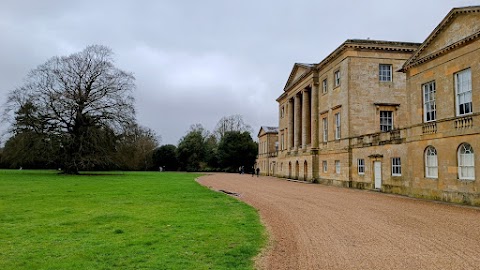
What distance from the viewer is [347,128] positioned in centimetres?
3189

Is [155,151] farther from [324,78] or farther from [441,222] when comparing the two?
[441,222]

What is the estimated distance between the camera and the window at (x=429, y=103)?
65.8 feet

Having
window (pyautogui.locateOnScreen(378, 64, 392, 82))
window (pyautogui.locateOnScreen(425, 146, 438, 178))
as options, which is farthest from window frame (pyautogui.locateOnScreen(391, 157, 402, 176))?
window (pyautogui.locateOnScreen(378, 64, 392, 82))

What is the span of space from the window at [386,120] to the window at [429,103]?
11.8m

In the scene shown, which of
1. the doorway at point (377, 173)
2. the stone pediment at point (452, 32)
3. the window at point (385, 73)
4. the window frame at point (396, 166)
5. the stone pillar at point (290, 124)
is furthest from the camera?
the stone pillar at point (290, 124)

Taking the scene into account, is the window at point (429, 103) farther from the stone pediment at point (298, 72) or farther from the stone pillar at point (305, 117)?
the stone pillar at point (305, 117)

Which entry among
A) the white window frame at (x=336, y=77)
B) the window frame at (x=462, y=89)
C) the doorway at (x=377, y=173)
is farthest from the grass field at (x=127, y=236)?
the white window frame at (x=336, y=77)

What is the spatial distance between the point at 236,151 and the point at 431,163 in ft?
192

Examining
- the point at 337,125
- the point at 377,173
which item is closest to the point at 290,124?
the point at 337,125

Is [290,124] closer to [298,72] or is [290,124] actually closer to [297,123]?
[297,123]

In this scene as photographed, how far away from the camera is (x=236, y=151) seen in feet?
254

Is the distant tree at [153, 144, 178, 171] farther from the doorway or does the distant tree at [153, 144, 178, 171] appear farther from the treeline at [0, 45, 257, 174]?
the doorway

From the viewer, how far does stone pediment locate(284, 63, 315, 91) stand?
139ft

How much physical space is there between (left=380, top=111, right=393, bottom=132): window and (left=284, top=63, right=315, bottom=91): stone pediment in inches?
411
